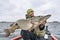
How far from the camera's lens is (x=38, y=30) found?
31.4 ft

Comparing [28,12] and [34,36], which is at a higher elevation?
[28,12]

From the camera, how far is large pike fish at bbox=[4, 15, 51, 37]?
9.16m

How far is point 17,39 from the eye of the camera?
40.4ft

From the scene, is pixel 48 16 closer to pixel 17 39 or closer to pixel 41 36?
pixel 41 36

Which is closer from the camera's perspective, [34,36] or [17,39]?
[34,36]

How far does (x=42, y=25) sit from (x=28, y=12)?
74cm

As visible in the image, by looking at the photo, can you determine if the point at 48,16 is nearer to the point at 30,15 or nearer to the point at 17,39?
the point at 30,15

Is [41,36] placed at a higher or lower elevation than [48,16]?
lower

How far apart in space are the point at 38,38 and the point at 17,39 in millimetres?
2809

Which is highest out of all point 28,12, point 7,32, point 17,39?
point 28,12

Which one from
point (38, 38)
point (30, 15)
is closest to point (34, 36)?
point (38, 38)

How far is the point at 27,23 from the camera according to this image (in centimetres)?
916

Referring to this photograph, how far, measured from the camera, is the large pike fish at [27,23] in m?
9.16

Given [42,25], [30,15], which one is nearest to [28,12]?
[30,15]
